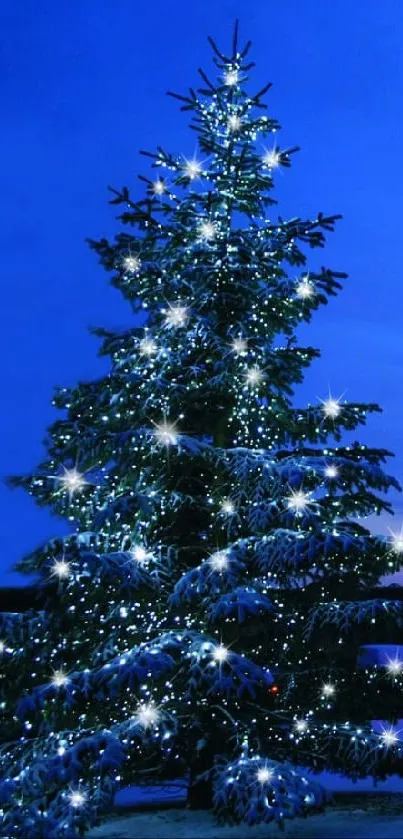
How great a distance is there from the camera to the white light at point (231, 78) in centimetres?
970

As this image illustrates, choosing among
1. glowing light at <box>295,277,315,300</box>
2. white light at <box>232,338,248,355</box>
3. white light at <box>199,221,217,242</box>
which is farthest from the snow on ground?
white light at <box>199,221,217,242</box>

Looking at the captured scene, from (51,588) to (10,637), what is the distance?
114cm

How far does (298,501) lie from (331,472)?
39 cm

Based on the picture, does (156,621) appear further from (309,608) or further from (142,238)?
(142,238)

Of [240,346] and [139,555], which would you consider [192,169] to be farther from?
[139,555]

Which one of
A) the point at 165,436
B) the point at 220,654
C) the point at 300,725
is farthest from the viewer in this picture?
the point at 300,725

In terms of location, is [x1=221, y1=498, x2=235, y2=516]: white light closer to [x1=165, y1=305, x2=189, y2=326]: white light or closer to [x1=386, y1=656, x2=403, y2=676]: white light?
[x1=165, y1=305, x2=189, y2=326]: white light

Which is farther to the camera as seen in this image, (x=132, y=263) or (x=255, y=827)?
(x=132, y=263)

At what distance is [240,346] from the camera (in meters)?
8.40

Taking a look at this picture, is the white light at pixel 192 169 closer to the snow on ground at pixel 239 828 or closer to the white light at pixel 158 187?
the white light at pixel 158 187

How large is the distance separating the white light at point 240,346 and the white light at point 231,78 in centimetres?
341

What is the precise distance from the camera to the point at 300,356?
920 centimetres

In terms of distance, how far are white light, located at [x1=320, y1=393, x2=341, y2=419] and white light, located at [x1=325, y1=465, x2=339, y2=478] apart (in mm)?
1573

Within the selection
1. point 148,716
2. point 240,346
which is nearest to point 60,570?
point 148,716
